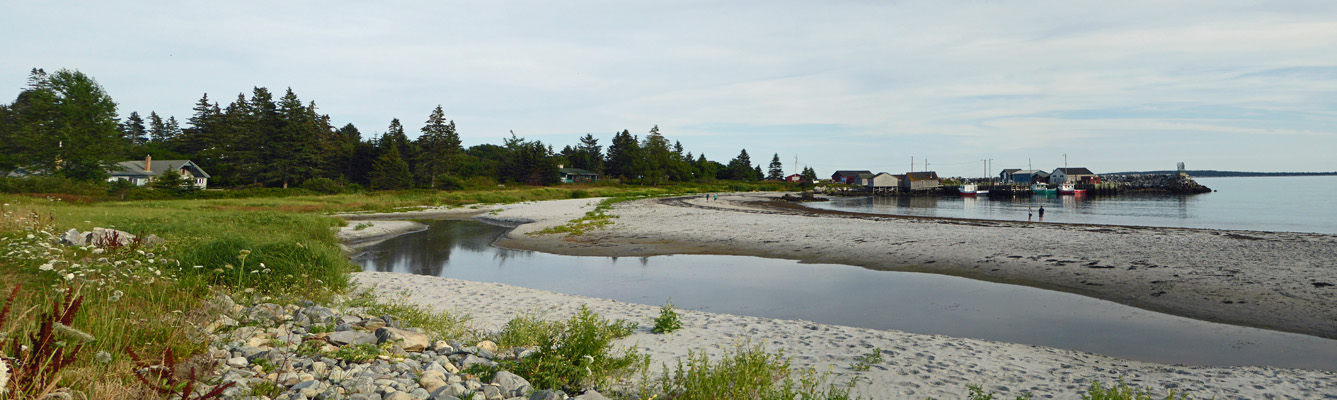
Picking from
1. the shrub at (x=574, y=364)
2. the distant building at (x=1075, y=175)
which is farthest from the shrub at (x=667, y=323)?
the distant building at (x=1075, y=175)

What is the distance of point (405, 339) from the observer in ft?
22.4

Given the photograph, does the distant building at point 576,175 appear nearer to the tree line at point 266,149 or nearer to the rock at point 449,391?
the tree line at point 266,149

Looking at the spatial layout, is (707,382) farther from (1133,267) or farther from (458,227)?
(458,227)

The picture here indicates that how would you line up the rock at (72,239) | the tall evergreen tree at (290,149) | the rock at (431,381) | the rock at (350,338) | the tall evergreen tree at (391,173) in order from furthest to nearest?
the tall evergreen tree at (391,173)
the tall evergreen tree at (290,149)
the rock at (72,239)
the rock at (350,338)
the rock at (431,381)

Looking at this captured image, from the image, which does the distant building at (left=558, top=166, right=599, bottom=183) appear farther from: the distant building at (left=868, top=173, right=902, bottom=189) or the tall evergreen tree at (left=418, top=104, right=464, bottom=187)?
the distant building at (left=868, top=173, right=902, bottom=189)

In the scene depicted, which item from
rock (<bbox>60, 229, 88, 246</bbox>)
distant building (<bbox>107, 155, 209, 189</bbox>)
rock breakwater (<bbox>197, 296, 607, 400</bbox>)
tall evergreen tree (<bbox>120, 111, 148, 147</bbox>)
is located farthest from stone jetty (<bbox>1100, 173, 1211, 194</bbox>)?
tall evergreen tree (<bbox>120, 111, 148, 147</bbox>)

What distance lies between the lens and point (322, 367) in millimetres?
5598

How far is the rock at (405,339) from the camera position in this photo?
6.75 metres

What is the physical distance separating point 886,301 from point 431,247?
2038 centimetres

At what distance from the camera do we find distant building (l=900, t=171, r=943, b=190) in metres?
136

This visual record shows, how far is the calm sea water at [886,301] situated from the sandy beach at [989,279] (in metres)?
1.16

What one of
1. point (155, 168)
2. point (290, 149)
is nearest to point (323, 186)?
point (290, 149)

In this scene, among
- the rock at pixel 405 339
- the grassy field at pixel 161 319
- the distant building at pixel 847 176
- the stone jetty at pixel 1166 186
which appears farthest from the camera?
the distant building at pixel 847 176

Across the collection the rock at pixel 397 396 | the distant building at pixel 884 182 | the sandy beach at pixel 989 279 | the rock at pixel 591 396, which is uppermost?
the distant building at pixel 884 182
